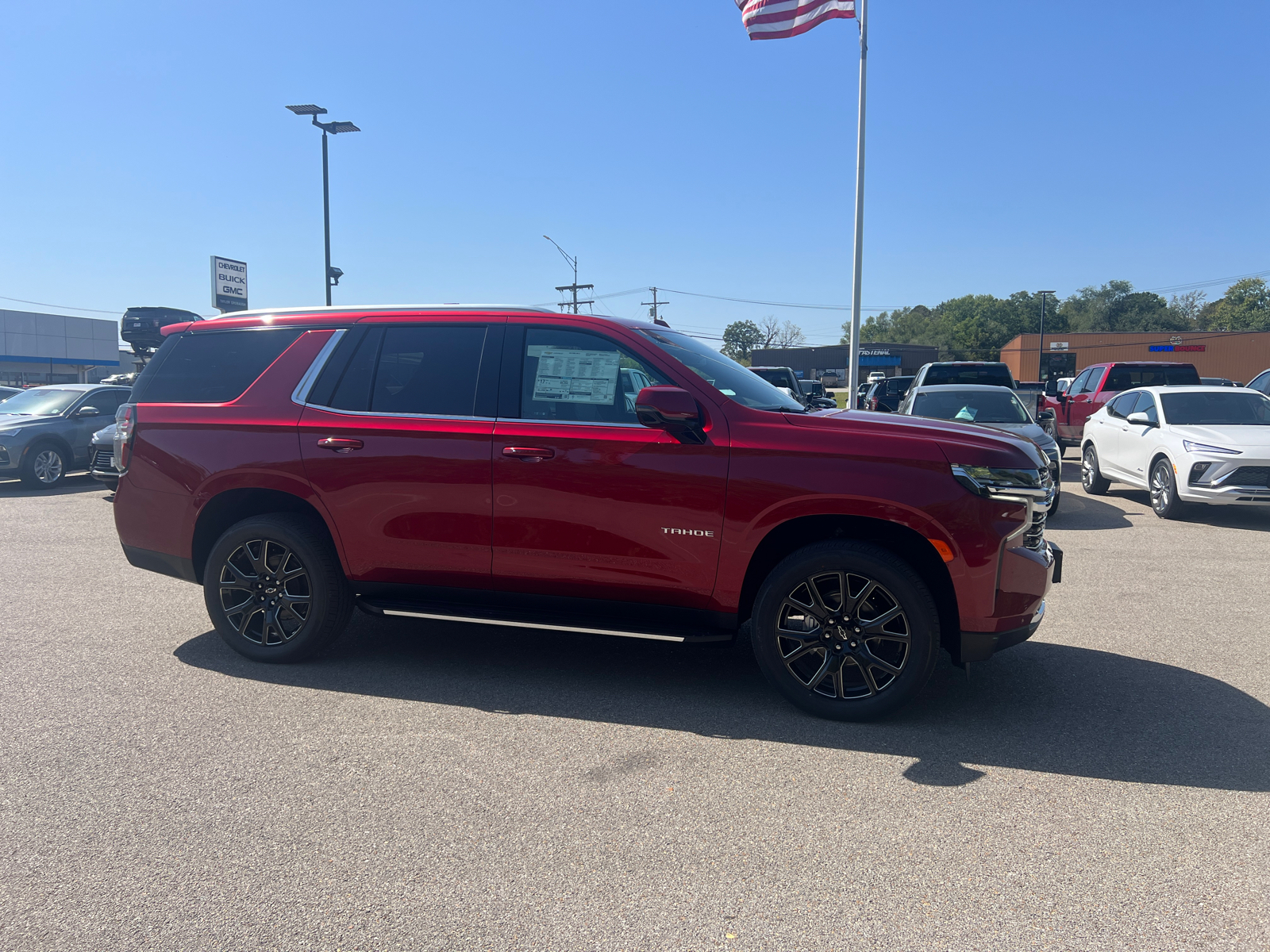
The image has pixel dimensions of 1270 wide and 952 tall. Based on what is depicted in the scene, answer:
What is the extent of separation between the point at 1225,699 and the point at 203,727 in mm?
5051

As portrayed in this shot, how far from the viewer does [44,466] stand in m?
14.3

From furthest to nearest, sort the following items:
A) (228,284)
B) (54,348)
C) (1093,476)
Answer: (54,348)
(228,284)
(1093,476)

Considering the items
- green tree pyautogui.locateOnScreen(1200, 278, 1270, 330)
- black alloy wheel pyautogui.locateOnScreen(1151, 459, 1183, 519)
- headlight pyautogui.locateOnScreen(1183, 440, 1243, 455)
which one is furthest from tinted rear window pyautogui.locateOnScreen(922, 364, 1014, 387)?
green tree pyautogui.locateOnScreen(1200, 278, 1270, 330)

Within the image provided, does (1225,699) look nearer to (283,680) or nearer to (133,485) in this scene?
(283,680)

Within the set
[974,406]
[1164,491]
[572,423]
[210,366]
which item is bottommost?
[1164,491]

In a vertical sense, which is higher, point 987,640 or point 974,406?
point 974,406

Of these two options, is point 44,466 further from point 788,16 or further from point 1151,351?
point 1151,351

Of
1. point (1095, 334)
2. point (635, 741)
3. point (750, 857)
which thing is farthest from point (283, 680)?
point (1095, 334)

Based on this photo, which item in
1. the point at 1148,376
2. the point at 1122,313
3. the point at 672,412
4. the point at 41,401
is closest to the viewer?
the point at 672,412

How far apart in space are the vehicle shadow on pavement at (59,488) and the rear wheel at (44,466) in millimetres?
126

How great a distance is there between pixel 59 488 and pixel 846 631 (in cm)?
1473

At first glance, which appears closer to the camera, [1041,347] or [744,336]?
[1041,347]

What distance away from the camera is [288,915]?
2.73 meters

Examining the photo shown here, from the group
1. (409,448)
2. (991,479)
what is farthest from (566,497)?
(991,479)
